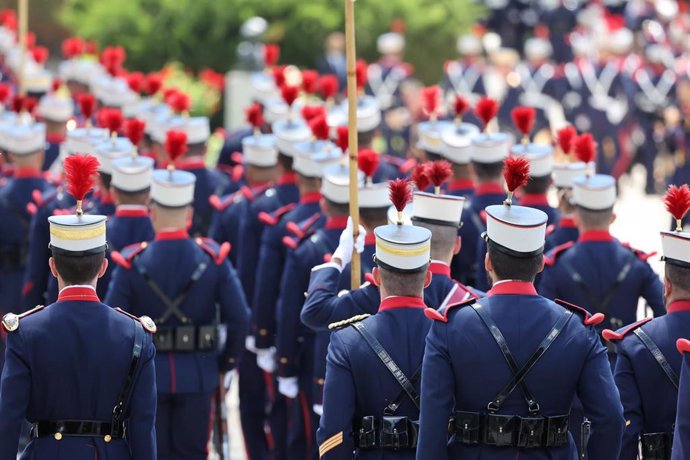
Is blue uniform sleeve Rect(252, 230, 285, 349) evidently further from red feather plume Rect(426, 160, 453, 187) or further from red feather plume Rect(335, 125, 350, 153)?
red feather plume Rect(426, 160, 453, 187)

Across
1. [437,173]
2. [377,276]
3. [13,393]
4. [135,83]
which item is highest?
[437,173]

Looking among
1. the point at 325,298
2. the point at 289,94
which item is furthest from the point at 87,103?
the point at 325,298

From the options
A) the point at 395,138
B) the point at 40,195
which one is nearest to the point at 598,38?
the point at 395,138

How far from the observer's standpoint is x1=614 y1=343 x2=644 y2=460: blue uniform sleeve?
5.46m

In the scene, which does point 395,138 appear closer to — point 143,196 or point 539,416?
point 143,196

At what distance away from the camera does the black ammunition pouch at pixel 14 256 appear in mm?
8859

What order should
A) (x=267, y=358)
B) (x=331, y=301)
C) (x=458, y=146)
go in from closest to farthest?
(x=331, y=301), (x=267, y=358), (x=458, y=146)

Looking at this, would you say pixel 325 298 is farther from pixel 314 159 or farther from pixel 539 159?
pixel 539 159

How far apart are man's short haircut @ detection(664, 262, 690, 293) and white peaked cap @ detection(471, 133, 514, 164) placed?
250cm

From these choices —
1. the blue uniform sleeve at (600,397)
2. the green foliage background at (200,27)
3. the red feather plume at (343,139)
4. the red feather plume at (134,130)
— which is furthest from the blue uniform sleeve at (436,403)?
the green foliage background at (200,27)

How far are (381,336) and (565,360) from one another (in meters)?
0.67

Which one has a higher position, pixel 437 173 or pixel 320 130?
pixel 437 173

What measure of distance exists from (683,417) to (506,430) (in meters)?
0.56

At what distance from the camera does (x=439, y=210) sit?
6164 millimetres
